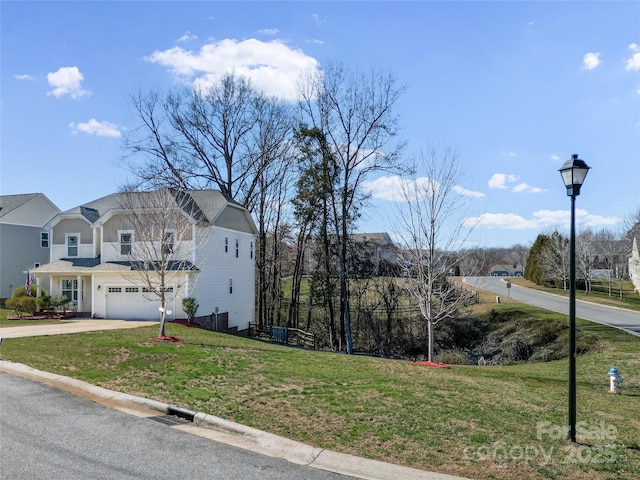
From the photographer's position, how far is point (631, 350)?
17.0 metres

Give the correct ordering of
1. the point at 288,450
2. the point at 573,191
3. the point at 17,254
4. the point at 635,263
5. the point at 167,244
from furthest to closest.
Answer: the point at 635,263 → the point at 17,254 → the point at 167,244 → the point at 573,191 → the point at 288,450

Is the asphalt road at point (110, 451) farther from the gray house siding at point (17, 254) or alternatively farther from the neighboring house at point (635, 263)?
the neighboring house at point (635, 263)

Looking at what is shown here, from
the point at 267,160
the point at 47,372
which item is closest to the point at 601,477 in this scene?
the point at 47,372

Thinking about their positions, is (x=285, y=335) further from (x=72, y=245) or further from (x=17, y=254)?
(x=17, y=254)

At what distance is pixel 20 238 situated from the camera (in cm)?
3294

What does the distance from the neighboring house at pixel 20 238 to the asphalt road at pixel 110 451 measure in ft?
91.2

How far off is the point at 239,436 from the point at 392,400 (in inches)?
120

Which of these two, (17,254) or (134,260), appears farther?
(17,254)

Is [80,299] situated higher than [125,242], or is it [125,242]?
[125,242]

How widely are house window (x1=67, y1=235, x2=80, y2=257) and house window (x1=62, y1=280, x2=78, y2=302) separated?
62.6 inches

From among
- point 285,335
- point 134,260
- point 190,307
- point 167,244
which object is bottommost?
point 285,335

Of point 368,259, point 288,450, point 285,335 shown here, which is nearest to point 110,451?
point 288,450

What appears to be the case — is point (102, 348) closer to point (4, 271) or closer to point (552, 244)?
point (4, 271)

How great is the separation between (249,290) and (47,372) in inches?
767
